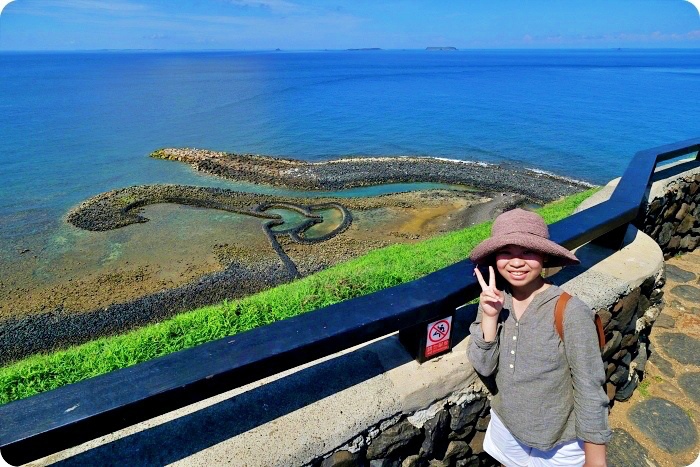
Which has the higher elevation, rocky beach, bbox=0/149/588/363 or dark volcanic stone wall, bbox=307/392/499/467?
dark volcanic stone wall, bbox=307/392/499/467

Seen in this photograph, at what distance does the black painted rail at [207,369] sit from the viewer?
1.57m

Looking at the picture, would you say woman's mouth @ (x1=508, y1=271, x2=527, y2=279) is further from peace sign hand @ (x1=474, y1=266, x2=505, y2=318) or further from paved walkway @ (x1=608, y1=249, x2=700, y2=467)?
paved walkway @ (x1=608, y1=249, x2=700, y2=467)

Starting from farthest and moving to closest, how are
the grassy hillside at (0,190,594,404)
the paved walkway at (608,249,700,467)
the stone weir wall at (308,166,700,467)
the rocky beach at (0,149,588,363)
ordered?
1. the rocky beach at (0,149,588,363)
2. the grassy hillside at (0,190,594,404)
3. the paved walkway at (608,249,700,467)
4. the stone weir wall at (308,166,700,467)

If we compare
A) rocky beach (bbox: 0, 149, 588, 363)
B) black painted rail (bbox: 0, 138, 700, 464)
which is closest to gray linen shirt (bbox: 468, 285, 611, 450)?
black painted rail (bbox: 0, 138, 700, 464)

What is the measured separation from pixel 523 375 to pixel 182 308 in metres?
12.5

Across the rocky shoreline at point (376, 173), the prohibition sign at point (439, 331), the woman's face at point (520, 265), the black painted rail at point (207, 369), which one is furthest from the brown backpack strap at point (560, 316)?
the rocky shoreline at point (376, 173)

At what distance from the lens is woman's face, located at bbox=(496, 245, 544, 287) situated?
6.85 feet

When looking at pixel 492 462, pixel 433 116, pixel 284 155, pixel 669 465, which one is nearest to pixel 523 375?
pixel 492 462

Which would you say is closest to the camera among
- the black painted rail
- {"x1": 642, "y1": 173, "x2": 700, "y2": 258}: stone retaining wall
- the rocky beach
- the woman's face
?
the black painted rail

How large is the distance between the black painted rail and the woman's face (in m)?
0.30

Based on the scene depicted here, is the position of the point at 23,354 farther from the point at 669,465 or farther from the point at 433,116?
the point at 433,116

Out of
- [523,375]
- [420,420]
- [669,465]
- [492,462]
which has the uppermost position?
[523,375]

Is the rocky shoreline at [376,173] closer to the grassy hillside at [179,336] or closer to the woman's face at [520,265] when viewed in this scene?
the grassy hillside at [179,336]

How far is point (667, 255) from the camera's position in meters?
6.20
